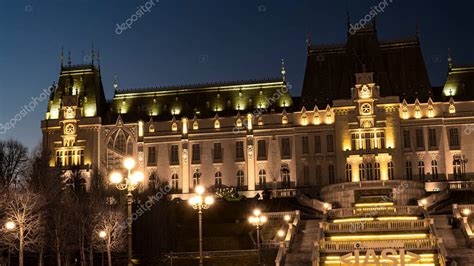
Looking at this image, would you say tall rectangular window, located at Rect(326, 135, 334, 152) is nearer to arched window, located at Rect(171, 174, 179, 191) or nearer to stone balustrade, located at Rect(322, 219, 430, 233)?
arched window, located at Rect(171, 174, 179, 191)

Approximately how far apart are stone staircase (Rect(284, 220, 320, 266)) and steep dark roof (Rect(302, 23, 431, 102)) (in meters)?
28.6

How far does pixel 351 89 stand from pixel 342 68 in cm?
673

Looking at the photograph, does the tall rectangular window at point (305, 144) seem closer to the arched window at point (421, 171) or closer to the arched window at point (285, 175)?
the arched window at point (285, 175)

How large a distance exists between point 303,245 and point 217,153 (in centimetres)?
3663

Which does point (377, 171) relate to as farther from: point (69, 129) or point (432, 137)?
point (69, 129)

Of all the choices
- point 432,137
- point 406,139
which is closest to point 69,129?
point 406,139

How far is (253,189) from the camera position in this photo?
93750mm

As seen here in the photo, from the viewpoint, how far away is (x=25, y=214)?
57.1 metres

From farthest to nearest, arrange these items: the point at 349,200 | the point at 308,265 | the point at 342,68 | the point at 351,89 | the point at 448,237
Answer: the point at 342,68 < the point at 351,89 < the point at 349,200 < the point at 448,237 < the point at 308,265

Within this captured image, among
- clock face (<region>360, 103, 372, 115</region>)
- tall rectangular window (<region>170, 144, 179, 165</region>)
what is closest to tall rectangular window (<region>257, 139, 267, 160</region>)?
tall rectangular window (<region>170, 144, 179, 165</region>)

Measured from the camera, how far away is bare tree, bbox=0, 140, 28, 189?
83400mm

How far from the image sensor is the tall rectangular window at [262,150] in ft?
309

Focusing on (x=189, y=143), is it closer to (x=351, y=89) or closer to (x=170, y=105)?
(x=170, y=105)

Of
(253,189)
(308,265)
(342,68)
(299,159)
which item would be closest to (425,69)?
(342,68)
